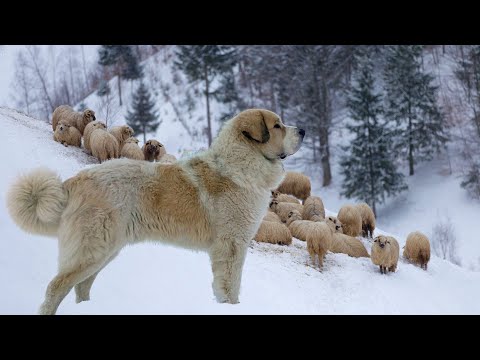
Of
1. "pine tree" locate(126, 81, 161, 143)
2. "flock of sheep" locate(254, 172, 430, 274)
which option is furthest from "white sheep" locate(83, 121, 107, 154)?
"pine tree" locate(126, 81, 161, 143)

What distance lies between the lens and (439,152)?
111 feet

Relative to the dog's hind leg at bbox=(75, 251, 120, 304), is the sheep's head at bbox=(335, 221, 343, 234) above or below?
below

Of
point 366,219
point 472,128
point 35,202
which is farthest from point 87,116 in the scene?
point 472,128

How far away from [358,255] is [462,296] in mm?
2410

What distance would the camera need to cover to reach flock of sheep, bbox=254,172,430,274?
10.4 m

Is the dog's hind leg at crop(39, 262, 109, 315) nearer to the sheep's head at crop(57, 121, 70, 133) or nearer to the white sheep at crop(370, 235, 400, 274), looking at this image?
the white sheep at crop(370, 235, 400, 274)

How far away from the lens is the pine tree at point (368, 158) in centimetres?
3109

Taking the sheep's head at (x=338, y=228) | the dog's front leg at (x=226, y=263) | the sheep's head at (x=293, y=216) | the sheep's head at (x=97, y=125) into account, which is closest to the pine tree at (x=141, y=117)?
the sheep's head at (x=97, y=125)

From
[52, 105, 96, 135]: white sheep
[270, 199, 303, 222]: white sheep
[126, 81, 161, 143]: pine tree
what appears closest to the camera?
[270, 199, 303, 222]: white sheep

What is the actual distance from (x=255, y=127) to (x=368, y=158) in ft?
90.7

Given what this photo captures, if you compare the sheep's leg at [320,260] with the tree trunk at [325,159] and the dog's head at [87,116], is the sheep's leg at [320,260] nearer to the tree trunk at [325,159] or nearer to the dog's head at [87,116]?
the dog's head at [87,116]

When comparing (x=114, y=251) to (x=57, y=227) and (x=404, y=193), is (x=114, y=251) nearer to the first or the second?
(x=57, y=227)

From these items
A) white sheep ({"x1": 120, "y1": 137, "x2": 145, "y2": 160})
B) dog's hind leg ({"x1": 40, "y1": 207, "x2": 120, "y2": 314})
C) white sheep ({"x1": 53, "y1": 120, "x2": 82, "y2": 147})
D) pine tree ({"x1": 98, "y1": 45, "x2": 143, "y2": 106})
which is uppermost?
pine tree ({"x1": 98, "y1": 45, "x2": 143, "y2": 106})

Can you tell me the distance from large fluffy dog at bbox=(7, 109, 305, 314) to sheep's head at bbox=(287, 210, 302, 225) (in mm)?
7070
